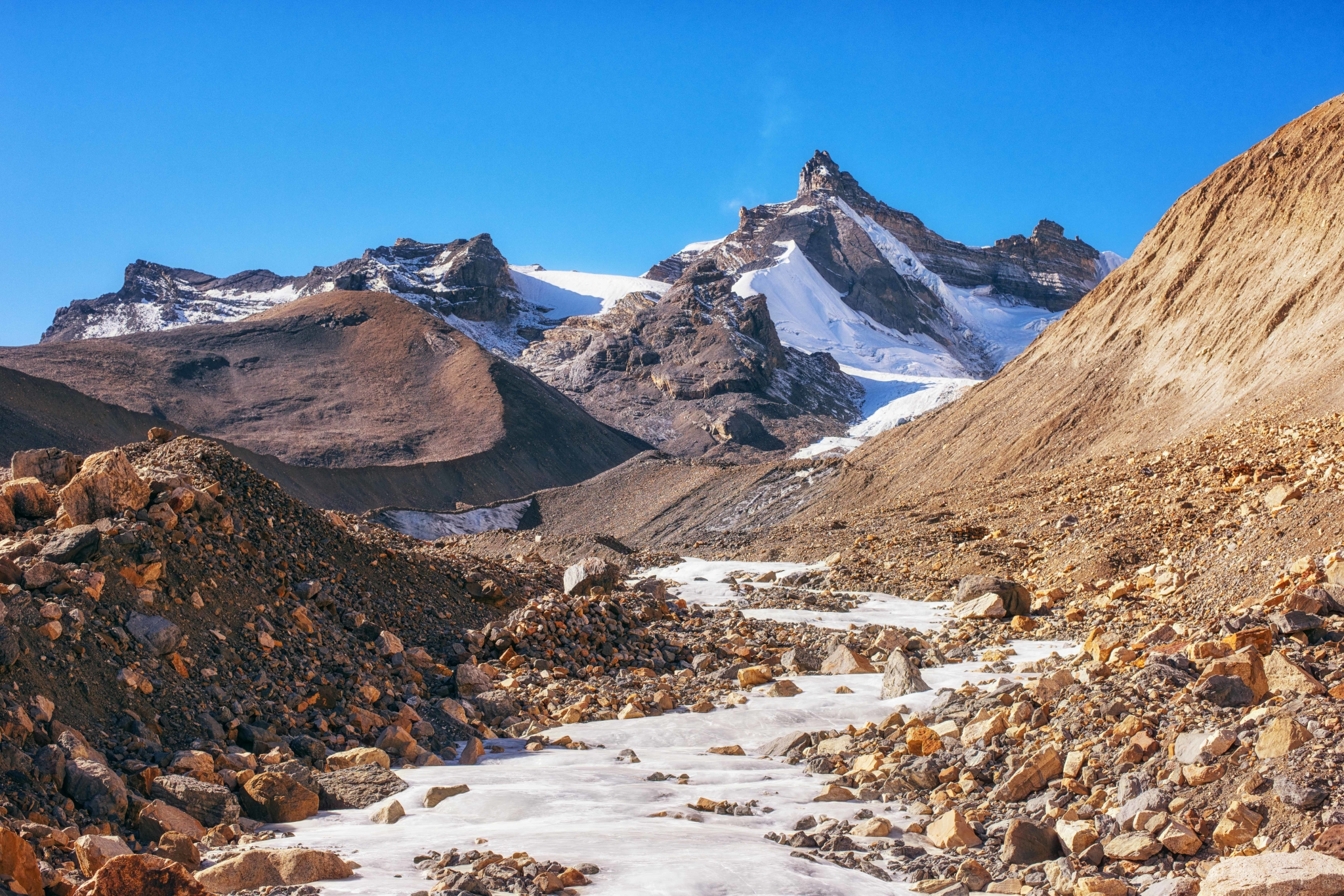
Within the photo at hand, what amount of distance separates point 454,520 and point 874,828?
121 ft

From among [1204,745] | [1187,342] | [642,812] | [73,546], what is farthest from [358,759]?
[1187,342]

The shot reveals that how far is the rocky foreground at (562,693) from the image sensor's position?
4.20 meters

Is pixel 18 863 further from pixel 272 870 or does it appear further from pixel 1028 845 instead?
pixel 1028 845

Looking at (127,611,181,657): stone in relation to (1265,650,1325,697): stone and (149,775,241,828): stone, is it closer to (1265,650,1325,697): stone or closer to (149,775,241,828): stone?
(149,775,241,828): stone

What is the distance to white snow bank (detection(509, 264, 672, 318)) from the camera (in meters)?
112

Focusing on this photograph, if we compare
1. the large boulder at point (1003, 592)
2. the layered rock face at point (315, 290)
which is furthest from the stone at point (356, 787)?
the layered rock face at point (315, 290)

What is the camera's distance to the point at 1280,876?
3.39 meters

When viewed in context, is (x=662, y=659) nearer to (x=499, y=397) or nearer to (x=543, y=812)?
(x=543, y=812)

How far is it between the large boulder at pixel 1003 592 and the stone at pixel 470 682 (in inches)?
276

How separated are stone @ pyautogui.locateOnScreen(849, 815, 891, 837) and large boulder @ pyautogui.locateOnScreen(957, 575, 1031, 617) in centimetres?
831

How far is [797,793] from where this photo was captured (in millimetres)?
5887

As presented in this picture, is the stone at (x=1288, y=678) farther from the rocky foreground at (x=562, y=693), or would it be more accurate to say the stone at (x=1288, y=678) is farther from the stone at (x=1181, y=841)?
the stone at (x=1181, y=841)

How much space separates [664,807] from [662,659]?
5372 millimetres

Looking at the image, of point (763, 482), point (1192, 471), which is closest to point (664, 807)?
point (1192, 471)
